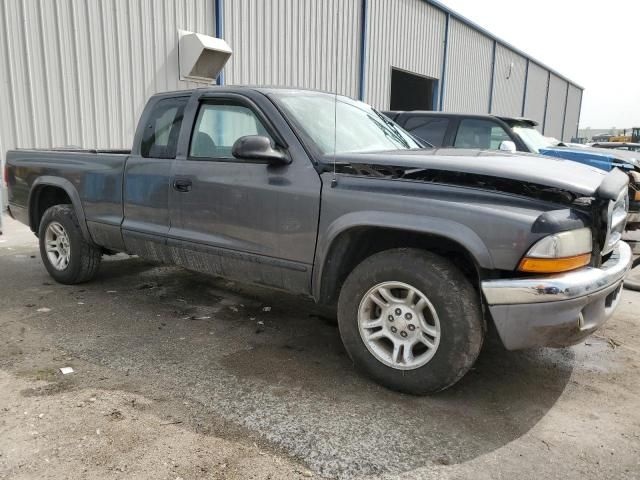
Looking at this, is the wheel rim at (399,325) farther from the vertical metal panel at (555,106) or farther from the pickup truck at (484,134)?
the vertical metal panel at (555,106)

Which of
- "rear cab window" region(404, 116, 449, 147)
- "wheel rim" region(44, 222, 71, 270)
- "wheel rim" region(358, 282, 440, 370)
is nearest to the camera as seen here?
"wheel rim" region(358, 282, 440, 370)

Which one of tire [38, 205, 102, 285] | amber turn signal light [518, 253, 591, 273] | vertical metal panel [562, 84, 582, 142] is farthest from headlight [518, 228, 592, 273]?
vertical metal panel [562, 84, 582, 142]

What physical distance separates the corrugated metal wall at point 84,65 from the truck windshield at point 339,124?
20.0ft

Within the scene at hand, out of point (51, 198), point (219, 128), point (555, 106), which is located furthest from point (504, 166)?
point (555, 106)

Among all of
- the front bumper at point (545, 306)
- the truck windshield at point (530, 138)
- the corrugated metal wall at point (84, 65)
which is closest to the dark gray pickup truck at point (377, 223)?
the front bumper at point (545, 306)

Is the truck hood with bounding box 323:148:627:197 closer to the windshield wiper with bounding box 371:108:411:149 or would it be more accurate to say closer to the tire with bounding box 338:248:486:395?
the tire with bounding box 338:248:486:395

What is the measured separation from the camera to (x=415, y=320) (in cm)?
301

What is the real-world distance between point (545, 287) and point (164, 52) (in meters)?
9.04

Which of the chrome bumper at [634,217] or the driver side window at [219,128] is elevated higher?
the driver side window at [219,128]

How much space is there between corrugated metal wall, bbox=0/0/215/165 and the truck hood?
679 cm

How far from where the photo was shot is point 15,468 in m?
2.37

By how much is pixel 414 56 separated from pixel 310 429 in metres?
17.1

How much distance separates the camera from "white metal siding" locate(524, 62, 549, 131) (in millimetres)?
29844

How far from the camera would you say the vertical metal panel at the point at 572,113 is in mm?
39562
